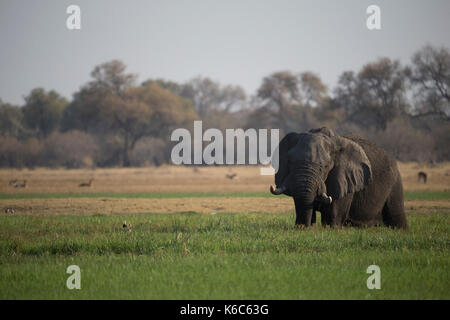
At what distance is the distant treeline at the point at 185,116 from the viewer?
53000 mm

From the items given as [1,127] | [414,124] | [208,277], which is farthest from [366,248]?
[1,127]

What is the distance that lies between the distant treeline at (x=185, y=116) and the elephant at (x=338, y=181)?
113ft

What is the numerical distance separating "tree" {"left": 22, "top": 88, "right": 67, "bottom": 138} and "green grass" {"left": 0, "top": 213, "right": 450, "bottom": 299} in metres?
60.4

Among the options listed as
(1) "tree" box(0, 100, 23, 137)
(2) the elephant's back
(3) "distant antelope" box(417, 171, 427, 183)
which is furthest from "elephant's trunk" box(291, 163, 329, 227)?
(1) "tree" box(0, 100, 23, 137)

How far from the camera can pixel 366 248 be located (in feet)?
33.9

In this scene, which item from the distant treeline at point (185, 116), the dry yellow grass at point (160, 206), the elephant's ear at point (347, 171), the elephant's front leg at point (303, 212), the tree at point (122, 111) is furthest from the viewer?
the tree at point (122, 111)

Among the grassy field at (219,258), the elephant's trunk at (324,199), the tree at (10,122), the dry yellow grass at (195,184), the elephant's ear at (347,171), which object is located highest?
the tree at (10,122)

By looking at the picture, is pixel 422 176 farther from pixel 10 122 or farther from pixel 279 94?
pixel 10 122

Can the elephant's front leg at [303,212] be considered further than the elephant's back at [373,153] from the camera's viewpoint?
No

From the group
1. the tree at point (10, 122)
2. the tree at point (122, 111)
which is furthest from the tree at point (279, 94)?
the tree at point (10, 122)

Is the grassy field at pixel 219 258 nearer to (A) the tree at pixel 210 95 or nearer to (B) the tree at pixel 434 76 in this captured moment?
(B) the tree at pixel 434 76

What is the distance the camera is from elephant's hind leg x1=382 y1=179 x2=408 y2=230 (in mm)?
12508

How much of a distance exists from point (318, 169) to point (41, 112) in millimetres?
64643

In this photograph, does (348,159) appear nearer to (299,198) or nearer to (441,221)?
(299,198)
